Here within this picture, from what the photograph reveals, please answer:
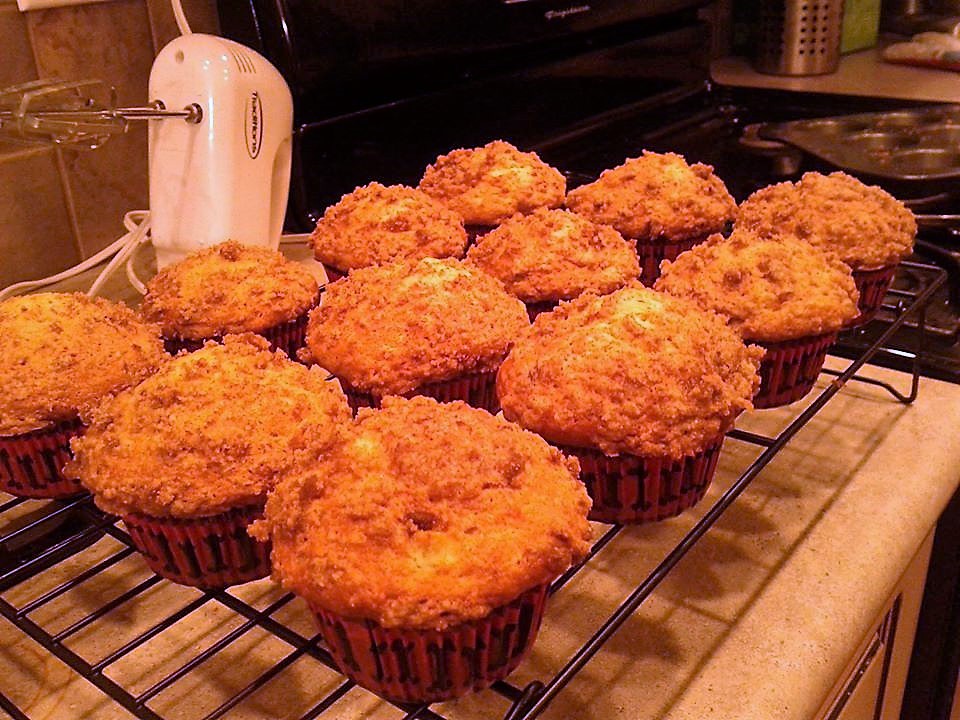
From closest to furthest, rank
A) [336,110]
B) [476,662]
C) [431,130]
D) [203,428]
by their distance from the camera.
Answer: [476,662] < [203,428] < [336,110] < [431,130]

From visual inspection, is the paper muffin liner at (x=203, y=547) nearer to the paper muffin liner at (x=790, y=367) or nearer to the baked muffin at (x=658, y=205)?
the paper muffin liner at (x=790, y=367)

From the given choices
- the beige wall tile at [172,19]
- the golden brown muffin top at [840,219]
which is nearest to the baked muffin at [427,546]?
the golden brown muffin top at [840,219]

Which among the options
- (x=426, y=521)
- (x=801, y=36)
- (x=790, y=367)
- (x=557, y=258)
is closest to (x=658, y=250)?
(x=557, y=258)

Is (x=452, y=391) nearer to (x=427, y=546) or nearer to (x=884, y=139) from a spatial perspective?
(x=427, y=546)

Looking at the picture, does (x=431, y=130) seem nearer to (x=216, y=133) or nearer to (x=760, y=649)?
(x=216, y=133)

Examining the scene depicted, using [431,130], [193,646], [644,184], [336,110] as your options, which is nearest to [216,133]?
[336,110]

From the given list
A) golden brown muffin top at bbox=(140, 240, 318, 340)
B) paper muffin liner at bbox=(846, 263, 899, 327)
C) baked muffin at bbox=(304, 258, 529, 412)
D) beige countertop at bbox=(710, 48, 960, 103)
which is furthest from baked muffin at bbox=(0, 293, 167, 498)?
beige countertop at bbox=(710, 48, 960, 103)
